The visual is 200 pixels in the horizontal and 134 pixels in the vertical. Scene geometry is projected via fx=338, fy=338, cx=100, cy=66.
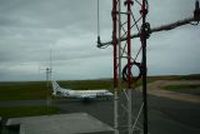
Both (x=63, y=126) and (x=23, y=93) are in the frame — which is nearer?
(x=63, y=126)

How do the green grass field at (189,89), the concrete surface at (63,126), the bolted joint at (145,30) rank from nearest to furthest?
the bolted joint at (145,30) < the concrete surface at (63,126) < the green grass field at (189,89)

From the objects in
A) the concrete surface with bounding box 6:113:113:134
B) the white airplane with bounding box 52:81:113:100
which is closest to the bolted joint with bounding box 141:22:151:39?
the concrete surface with bounding box 6:113:113:134

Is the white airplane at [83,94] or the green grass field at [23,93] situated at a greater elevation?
the white airplane at [83,94]

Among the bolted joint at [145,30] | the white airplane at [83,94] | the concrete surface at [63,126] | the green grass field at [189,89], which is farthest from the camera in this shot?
the green grass field at [189,89]

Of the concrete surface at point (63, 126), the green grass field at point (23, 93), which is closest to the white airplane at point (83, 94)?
the green grass field at point (23, 93)

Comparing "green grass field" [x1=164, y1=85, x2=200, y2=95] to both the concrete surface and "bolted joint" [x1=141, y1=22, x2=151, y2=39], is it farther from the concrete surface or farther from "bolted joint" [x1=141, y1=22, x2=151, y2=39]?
"bolted joint" [x1=141, y1=22, x2=151, y2=39]

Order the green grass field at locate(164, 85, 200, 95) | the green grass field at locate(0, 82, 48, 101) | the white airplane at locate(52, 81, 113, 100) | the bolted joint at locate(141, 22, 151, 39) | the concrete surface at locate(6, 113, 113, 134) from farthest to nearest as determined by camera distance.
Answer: the green grass field at locate(0, 82, 48, 101) < the green grass field at locate(164, 85, 200, 95) < the white airplane at locate(52, 81, 113, 100) < the concrete surface at locate(6, 113, 113, 134) < the bolted joint at locate(141, 22, 151, 39)

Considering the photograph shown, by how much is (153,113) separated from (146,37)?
25384 millimetres

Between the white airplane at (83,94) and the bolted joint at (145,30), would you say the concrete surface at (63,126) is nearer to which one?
the bolted joint at (145,30)

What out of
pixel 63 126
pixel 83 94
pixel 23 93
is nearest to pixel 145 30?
pixel 63 126

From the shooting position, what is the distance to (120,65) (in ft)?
46.0

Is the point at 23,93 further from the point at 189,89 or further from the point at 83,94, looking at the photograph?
the point at 189,89

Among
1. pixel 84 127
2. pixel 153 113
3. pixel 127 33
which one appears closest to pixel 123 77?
pixel 127 33

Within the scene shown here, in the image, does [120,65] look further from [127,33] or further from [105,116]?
[105,116]
